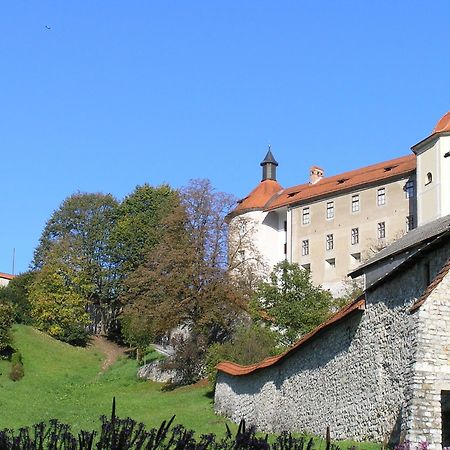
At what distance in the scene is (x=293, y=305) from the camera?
37406mm

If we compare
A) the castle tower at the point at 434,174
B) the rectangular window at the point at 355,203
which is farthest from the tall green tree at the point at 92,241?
the castle tower at the point at 434,174

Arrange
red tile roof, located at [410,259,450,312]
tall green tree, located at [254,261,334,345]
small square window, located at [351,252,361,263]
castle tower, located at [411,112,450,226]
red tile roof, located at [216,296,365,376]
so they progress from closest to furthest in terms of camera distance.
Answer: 1. red tile roof, located at [410,259,450,312]
2. red tile roof, located at [216,296,365,376]
3. tall green tree, located at [254,261,334,345]
4. castle tower, located at [411,112,450,226]
5. small square window, located at [351,252,361,263]

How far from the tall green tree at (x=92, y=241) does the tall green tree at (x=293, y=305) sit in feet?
64.0

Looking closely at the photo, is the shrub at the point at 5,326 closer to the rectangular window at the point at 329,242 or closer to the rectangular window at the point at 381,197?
the rectangular window at the point at 329,242

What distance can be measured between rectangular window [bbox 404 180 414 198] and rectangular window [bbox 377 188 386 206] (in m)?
2.12

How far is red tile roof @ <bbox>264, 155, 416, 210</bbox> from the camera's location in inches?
2027

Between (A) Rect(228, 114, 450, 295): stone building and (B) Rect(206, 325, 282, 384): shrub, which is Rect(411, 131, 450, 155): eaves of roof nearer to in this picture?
(A) Rect(228, 114, 450, 295): stone building

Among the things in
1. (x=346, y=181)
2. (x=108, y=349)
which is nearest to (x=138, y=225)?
(x=108, y=349)

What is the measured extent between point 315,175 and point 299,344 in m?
40.9

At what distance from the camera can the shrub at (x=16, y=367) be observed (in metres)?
40.4

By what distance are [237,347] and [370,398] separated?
1506cm

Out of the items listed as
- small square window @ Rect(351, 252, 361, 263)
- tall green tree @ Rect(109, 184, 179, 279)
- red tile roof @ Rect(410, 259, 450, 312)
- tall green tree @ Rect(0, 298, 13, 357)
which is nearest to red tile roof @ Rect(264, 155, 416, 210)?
small square window @ Rect(351, 252, 361, 263)

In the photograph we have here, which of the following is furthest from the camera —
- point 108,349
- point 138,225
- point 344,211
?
point 138,225

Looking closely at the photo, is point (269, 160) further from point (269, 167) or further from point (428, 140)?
point (428, 140)
